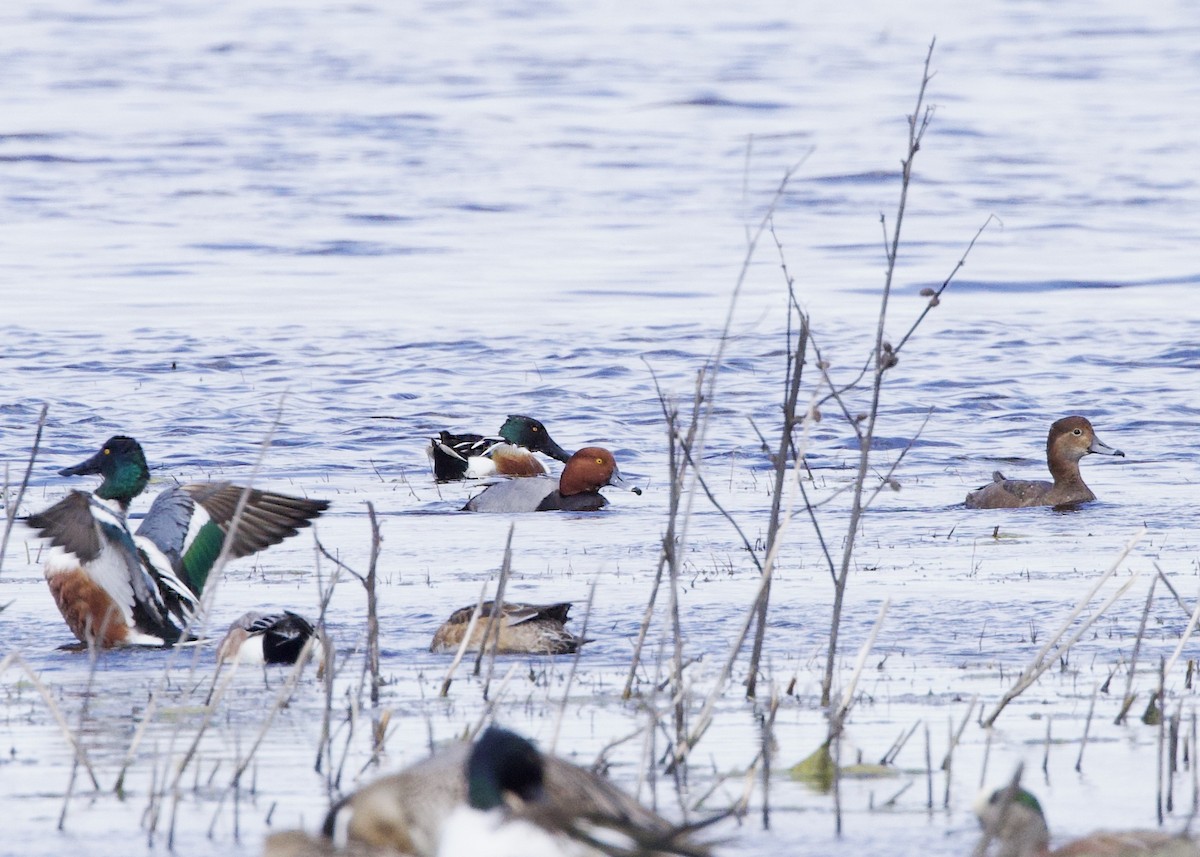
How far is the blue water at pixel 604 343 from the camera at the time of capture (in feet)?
18.2

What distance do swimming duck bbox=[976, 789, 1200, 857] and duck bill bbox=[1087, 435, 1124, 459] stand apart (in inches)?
315

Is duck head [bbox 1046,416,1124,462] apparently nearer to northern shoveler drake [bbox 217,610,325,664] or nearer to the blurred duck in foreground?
northern shoveler drake [bbox 217,610,325,664]

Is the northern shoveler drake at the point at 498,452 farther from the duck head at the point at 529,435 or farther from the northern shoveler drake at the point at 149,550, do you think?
the northern shoveler drake at the point at 149,550

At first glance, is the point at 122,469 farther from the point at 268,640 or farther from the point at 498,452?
the point at 498,452

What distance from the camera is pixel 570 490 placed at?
37.6 feet

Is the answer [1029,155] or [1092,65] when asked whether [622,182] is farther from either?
[1092,65]

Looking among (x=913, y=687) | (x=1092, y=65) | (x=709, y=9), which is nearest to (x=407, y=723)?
(x=913, y=687)

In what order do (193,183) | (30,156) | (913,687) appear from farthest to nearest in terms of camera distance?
1. (30,156)
2. (193,183)
3. (913,687)

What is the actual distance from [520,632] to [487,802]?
3.31 m

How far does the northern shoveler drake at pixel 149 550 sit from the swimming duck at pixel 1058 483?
4.29m

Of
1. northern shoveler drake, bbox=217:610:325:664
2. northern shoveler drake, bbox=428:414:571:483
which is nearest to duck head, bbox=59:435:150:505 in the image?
northern shoveler drake, bbox=217:610:325:664

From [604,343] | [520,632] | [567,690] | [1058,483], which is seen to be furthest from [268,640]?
[604,343]

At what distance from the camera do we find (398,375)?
16.2 m

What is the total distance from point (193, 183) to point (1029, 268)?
38.7ft
